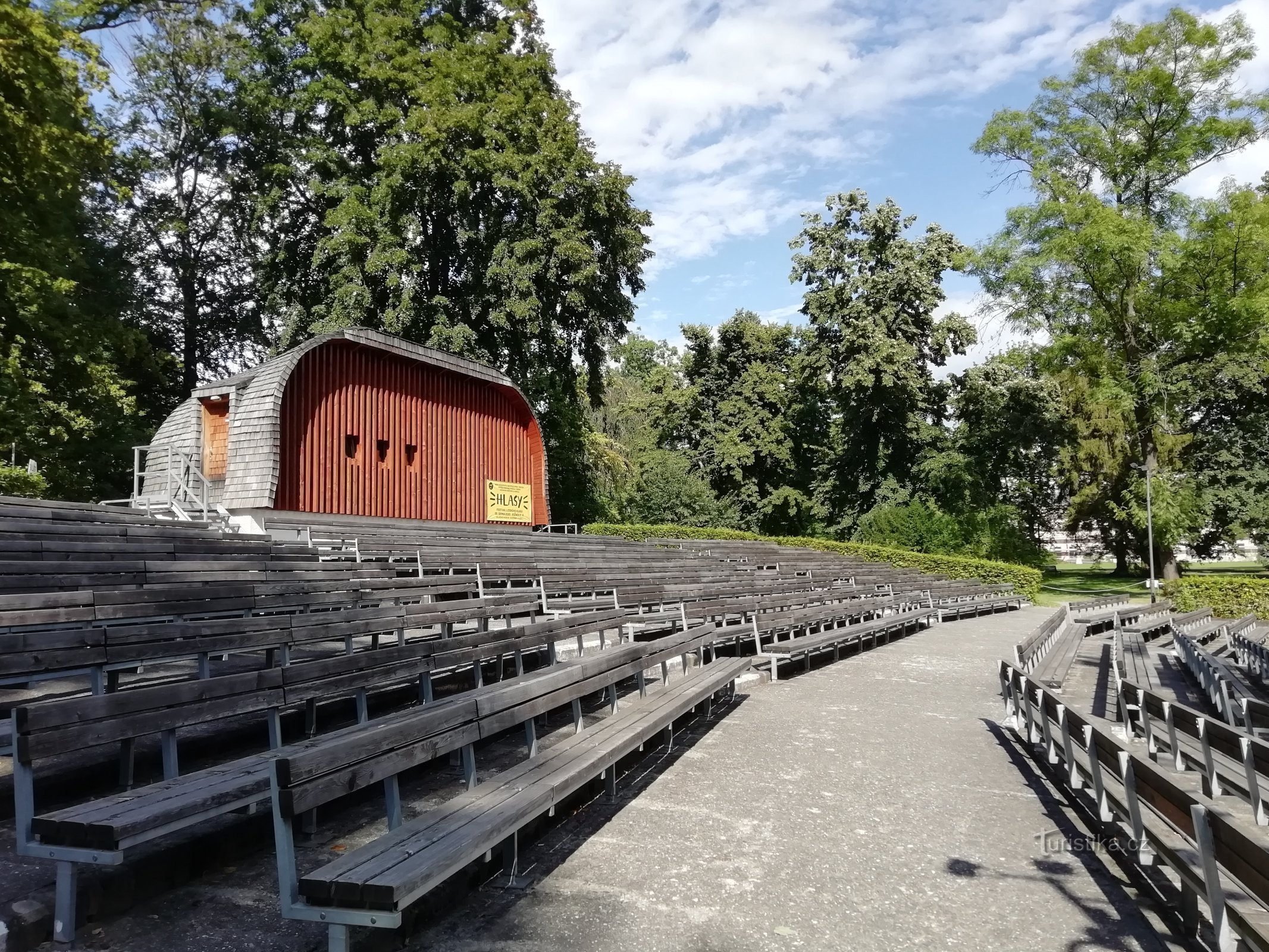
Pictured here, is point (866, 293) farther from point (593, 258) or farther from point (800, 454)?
point (593, 258)

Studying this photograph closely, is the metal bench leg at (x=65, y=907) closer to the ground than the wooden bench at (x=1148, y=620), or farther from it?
farther from it

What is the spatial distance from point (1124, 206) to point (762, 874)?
3172cm

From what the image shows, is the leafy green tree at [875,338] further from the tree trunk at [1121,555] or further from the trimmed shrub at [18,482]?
the trimmed shrub at [18,482]

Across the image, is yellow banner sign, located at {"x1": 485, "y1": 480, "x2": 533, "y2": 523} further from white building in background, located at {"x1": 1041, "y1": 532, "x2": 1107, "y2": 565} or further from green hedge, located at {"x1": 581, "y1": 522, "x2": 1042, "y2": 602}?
white building in background, located at {"x1": 1041, "y1": 532, "x2": 1107, "y2": 565}

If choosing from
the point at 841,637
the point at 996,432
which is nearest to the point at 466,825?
the point at 841,637

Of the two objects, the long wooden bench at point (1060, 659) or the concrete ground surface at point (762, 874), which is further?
the long wooden bench at point (1060, 659)

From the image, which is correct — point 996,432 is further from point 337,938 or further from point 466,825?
point 337,938

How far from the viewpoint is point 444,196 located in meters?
29.1

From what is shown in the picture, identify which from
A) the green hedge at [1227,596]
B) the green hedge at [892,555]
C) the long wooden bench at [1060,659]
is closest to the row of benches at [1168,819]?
the long wooden bench at [1060,659]

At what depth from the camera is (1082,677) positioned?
1028 cm

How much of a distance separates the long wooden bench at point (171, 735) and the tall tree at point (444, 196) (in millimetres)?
22936

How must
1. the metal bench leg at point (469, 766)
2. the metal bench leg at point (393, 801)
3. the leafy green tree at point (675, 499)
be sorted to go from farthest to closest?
1. the leafy green tree at point (675, 499)
2. the metal bench leg at point (469, 766)
3. the metal bench leg at point (393, 801)

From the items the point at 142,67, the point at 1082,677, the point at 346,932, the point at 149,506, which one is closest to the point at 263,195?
the point at 142,67

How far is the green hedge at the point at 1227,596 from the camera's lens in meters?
18.0
